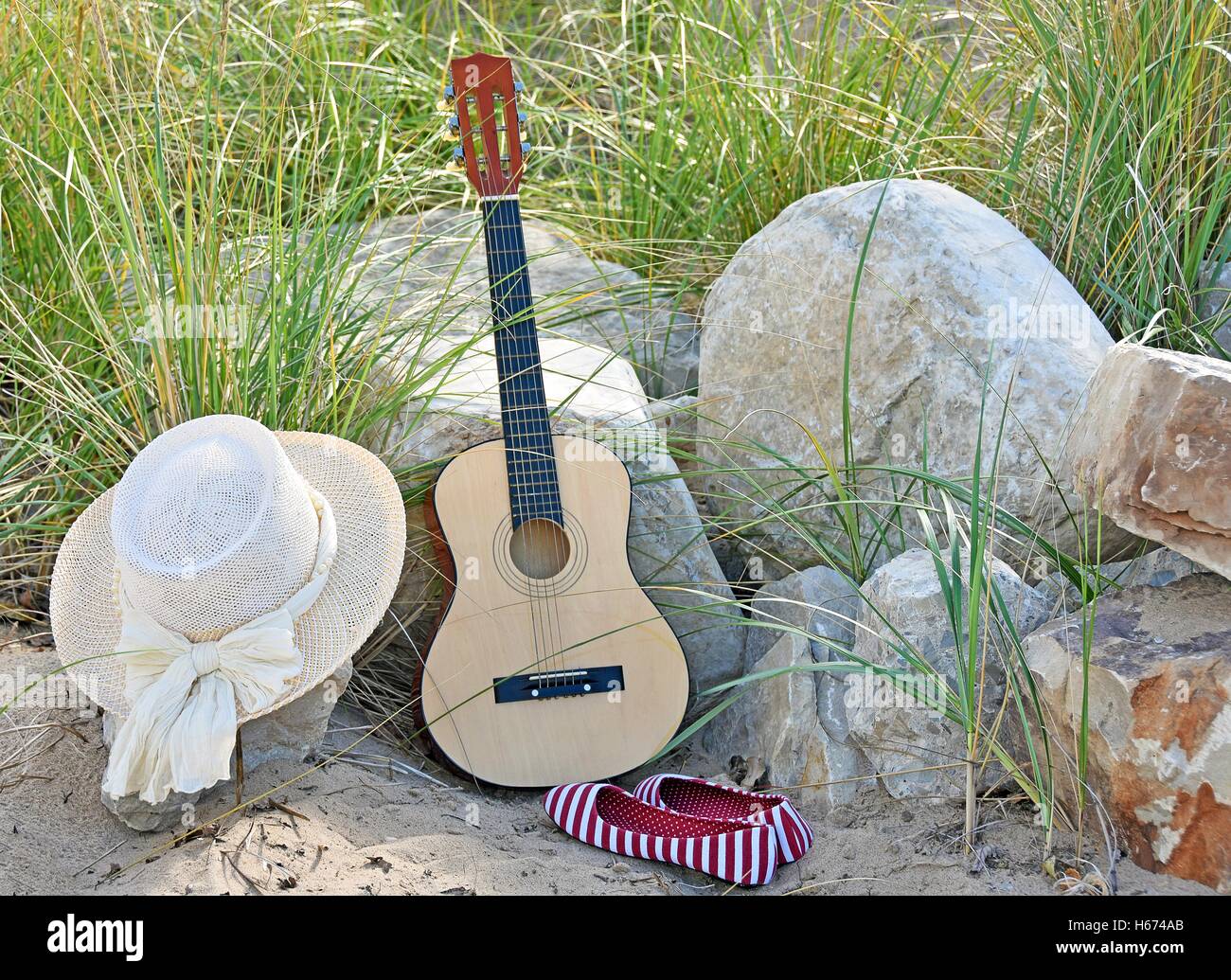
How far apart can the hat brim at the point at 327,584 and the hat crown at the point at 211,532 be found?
111 millimetres

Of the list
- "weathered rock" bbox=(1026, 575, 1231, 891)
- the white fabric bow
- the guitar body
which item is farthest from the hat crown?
"weathered rock" bbox=(1026, 575, 1231, 891)

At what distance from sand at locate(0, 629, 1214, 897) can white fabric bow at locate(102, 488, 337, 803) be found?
0.47ft

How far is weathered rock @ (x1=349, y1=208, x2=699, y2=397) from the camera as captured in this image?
328 cm

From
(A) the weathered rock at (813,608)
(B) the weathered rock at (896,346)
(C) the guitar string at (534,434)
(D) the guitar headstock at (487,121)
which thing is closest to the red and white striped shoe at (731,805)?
(A) the weathered rock at (813,608)

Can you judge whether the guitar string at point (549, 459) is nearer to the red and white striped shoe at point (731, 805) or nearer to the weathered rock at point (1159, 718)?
the red and white striped shoe at point (731, 805)

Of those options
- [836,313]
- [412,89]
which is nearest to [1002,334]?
[836,313]

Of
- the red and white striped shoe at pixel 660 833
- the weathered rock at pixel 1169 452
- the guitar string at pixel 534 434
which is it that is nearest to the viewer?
the weathered rock at pixel 1169 452

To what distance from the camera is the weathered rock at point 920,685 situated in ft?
7.40

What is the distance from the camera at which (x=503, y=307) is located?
2.78 meters

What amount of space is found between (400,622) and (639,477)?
2.16ft

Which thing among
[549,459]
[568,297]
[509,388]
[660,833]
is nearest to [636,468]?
[549,459]

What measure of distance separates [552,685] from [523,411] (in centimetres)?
61

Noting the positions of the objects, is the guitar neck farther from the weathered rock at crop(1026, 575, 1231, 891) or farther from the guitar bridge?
the weathered rock at crop(1026, 575, 1231, 891)

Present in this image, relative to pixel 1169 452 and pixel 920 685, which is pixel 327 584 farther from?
pixel 1169 452
